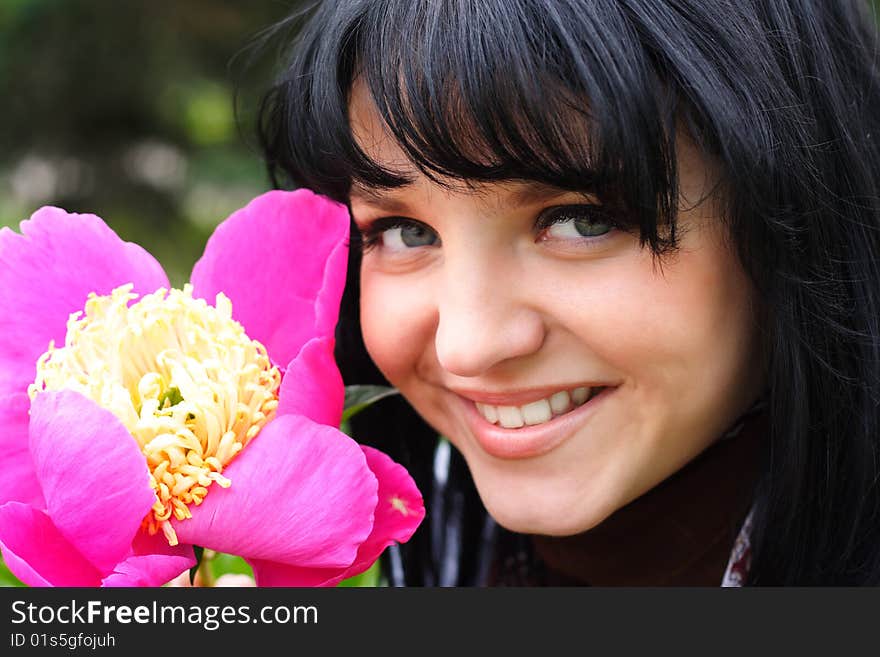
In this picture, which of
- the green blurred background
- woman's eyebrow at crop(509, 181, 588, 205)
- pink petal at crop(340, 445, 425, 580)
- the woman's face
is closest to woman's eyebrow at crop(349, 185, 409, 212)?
the woman's face

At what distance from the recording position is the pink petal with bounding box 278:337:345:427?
66cm

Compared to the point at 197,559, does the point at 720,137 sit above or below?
above

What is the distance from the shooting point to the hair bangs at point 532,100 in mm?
713

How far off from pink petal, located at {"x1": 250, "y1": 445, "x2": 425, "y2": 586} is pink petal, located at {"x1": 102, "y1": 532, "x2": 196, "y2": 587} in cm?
5

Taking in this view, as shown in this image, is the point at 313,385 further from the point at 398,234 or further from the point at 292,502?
the point at 398,234

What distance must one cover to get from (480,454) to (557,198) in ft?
0.85

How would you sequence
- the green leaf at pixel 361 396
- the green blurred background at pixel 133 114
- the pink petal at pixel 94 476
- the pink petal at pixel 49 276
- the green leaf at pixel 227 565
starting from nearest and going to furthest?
the pink petal at pixel 94 476, the pink petal at pixel 49 276, the green leaf at pixel 361 396, the green leaf at pixel 227 565, the green blurred background at pixel 133 114

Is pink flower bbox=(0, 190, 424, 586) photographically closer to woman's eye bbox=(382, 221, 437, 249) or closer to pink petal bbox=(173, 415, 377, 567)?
pink petal bbox=(173, 415, 377, 567)

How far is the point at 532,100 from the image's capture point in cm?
71

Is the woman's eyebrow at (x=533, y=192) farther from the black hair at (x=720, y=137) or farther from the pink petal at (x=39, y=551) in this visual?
the pink petal at (x=39, y=551)

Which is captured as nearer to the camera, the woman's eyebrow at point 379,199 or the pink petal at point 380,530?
the pink petal at point 380,530

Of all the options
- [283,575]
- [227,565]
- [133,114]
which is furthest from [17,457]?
[133,114]

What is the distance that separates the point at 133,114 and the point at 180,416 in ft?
8.58

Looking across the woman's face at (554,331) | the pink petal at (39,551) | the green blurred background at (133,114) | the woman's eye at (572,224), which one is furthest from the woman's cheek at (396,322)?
the green blurred background at (133,114)
